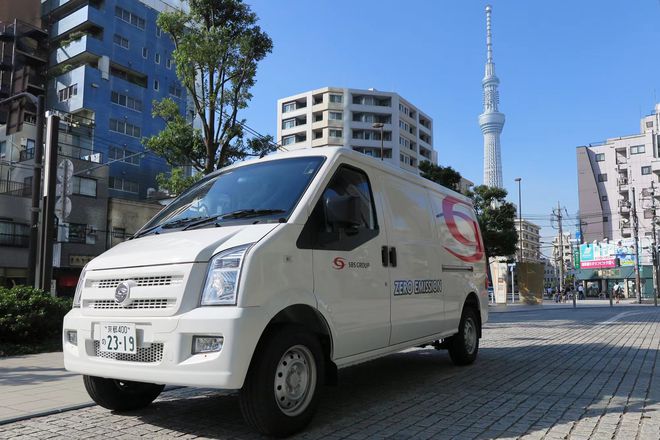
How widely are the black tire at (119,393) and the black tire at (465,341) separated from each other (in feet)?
13.4

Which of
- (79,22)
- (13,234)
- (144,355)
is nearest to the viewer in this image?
(144,355)

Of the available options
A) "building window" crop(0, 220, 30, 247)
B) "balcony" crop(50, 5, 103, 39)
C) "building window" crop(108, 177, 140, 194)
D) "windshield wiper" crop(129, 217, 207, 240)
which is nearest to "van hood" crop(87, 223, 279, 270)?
"windshield wiper" crop(129, 217, 207, 240)

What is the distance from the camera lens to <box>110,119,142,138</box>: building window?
43.2 meters

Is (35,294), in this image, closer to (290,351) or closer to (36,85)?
(36,85)

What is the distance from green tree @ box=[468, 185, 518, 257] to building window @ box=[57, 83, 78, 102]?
31784 millimetres

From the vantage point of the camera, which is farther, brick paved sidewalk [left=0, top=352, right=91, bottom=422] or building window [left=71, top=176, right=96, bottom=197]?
building window [left=71, top=176, right=96, bottom=197]

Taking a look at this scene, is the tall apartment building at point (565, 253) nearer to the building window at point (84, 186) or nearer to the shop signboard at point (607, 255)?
the shop signboard at point (607, 255)

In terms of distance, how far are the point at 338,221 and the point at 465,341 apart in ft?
12.9

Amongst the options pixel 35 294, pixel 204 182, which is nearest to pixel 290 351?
pixel 204 182

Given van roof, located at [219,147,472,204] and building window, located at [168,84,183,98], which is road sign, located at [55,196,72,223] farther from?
building window, located at [168,84,183,98]

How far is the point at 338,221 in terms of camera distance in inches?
174

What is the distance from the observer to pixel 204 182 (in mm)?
5512

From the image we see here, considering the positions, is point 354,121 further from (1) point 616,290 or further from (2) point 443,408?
(2) point 443,408

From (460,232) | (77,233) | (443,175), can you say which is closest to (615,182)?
(443,175)
